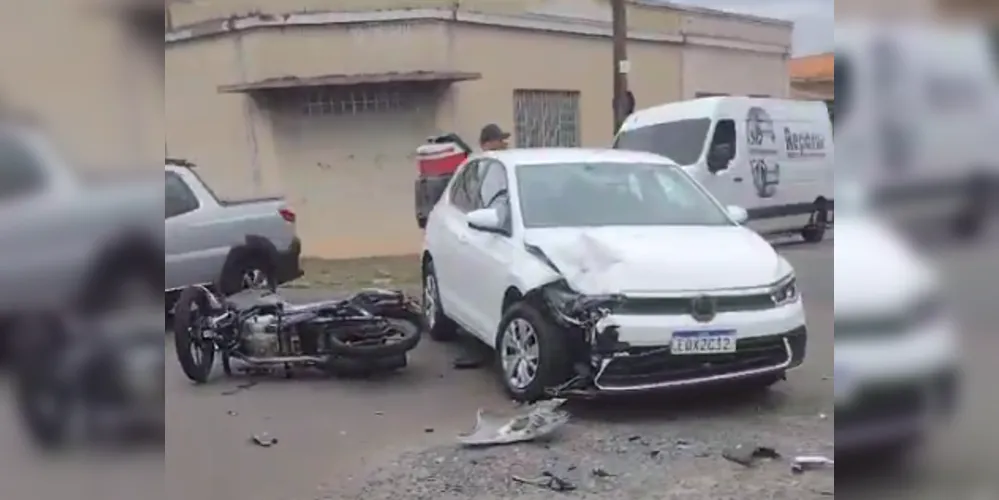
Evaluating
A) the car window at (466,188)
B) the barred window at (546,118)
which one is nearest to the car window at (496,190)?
the car window at (466,188)

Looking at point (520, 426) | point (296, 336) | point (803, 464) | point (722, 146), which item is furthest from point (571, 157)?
point (722, 146)

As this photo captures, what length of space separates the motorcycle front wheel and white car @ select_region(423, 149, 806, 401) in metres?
1.72

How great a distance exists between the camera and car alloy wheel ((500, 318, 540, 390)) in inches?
228

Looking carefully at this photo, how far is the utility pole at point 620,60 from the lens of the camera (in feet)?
42.8

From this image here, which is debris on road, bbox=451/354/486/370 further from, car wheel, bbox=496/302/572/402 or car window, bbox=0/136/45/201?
car window, bbox=0/136/45/201

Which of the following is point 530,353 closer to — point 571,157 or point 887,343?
point 571,157

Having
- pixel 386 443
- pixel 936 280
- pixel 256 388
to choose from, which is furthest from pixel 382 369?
pixel 936 280

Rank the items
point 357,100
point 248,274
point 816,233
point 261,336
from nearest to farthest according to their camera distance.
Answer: point 816,233 → point 261,336 → point 248,274 → point 357,100

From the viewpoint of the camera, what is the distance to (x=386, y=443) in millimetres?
5422

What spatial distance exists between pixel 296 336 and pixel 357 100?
8.65m

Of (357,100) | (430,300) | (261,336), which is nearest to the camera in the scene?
(261,336)

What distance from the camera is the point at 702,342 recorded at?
538cm

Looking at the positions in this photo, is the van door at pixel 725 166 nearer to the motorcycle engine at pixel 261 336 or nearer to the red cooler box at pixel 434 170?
the red cooler box at pixel 434 170

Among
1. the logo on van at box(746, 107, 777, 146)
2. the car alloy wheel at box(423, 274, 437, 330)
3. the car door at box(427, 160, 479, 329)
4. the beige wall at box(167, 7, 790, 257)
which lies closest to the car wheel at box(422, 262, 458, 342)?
the car alloy wheel at box(423, 274, 437, 330)
